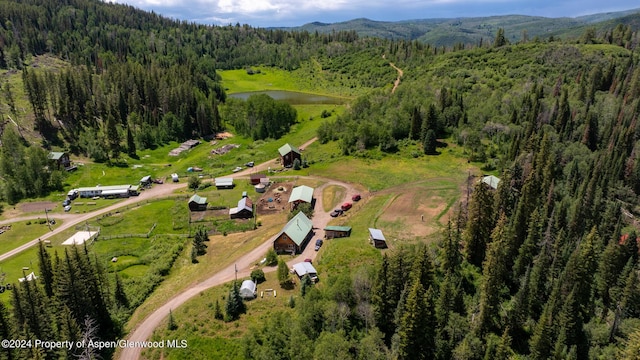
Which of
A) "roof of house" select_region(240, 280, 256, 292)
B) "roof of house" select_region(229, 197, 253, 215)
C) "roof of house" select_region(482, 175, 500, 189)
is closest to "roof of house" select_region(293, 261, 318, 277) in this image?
"roof of house" select_region(240, 280, 256, 292)

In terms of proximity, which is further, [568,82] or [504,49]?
[504,49]

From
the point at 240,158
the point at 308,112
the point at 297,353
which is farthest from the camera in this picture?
the point at 308,112

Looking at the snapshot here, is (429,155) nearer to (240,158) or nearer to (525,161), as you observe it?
(525,161)

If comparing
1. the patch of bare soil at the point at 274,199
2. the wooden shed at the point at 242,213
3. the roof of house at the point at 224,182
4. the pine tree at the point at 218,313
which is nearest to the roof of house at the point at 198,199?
the wooden shed at the point at 242,213

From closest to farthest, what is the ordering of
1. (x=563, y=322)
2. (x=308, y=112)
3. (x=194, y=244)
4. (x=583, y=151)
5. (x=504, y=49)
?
(x=563, y=322), (x=194, y=244), (x=583, y=151), (x=504, y=49), (x=308, y=112)

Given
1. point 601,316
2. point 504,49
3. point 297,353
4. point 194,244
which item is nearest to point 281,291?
point 297,353

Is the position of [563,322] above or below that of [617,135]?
below

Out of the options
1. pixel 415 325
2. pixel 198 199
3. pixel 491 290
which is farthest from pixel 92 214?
pixel 491 290
